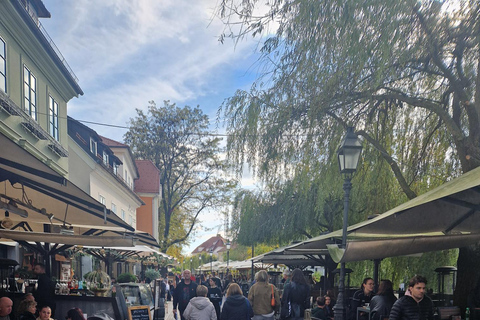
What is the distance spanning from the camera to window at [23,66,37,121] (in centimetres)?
1591

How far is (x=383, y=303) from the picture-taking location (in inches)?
284

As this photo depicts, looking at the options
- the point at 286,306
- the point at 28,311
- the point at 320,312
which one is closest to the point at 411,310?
the point at 320,312

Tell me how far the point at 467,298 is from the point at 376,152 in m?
4.00

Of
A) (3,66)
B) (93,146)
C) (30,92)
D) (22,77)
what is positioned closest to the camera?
(3,66)

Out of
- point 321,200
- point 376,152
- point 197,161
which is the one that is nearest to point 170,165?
point 197,161

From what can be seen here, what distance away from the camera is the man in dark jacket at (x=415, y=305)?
5.55m

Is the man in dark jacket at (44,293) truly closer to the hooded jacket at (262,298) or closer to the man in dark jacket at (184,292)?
the man in dark jacket at (184,292)

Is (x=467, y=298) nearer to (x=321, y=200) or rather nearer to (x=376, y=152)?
(x=376, y=152)

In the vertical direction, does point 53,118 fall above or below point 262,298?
above

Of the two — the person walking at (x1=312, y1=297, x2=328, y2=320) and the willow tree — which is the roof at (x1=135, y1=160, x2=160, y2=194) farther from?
the person walking at (x1=312, y1=297, x2=328, y2=320)

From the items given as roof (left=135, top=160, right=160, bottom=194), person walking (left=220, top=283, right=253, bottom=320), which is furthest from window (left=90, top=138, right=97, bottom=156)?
person walking (left=220, top=283, right=253, bottom=320)

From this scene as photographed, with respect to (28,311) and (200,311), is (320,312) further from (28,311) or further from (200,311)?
(28,311)

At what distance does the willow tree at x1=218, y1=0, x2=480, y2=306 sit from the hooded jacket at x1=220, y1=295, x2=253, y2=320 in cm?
366

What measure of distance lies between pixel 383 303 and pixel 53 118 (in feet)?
51.9
